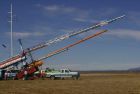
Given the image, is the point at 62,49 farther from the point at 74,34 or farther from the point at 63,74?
the point at 63,74

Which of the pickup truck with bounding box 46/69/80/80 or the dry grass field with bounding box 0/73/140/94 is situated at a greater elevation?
the pickup truck with bounding box 46/69/80/80

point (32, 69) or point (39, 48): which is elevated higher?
point (39, 48)

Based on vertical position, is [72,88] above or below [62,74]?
below

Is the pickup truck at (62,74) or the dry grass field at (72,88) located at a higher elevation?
the pickup truck at (62,74)

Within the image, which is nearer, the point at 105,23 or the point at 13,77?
the point at 13,77

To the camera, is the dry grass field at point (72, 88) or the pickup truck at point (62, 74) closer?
the dry grass field at point (72, 88)

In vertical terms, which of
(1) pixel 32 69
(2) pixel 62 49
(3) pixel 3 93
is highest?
(2) pixel 62 49

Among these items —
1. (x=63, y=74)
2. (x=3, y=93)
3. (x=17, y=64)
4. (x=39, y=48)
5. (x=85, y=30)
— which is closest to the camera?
(x=3, y=93)

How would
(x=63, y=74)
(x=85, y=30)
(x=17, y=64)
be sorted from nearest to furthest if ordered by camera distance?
1. (x=63, y=74)
2. (x=17, y=64)
3. (x=85, y=30)

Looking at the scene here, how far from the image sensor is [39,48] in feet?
228

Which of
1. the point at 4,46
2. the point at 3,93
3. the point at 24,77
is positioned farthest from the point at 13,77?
the point at 3,93

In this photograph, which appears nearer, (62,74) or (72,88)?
(72,88)

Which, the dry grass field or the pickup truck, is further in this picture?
the pickup truck

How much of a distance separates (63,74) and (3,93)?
3061 centimetres
